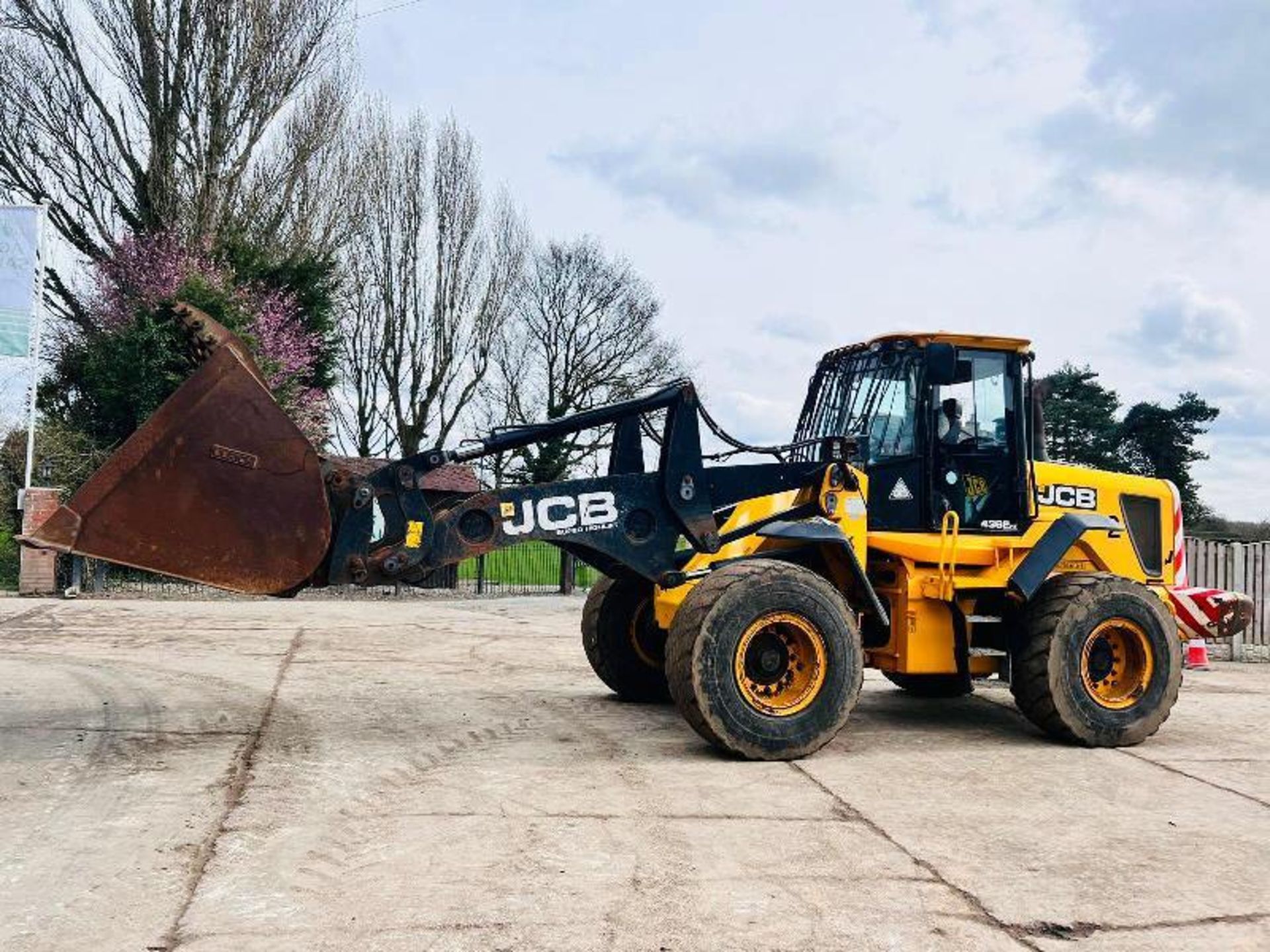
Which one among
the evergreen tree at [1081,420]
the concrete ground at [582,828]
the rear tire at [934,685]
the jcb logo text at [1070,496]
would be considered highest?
the evergreen tree at [1081,420]

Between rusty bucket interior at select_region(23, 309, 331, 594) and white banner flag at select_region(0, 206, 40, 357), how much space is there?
653 inches

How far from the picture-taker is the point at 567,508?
7168 mm

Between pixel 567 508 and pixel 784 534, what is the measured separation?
1324 mm

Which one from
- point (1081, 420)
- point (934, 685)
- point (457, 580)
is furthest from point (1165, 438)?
point (934, 685)

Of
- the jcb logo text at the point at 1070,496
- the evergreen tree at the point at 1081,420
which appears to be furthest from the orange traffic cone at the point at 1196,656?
the evergreen tree at the point at 1081,420

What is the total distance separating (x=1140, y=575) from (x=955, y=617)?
1.76m

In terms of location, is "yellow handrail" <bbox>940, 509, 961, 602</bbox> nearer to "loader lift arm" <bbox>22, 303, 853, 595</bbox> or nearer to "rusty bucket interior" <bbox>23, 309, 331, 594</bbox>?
"loader lift arm" <bbox>22, 303, 853, 595</bbox>

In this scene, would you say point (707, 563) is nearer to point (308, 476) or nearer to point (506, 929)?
point (308, 476)

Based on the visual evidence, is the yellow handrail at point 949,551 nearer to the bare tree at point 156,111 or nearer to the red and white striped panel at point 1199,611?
the red and white striped panel at point 1199,611

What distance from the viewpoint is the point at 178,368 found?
23609 millimetres

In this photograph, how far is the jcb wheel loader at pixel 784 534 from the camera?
6.20m

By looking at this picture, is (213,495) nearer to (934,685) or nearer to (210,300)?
(934,685)

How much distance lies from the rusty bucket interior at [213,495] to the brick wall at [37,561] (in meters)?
16.2

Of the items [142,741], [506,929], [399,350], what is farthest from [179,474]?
[399,350]
